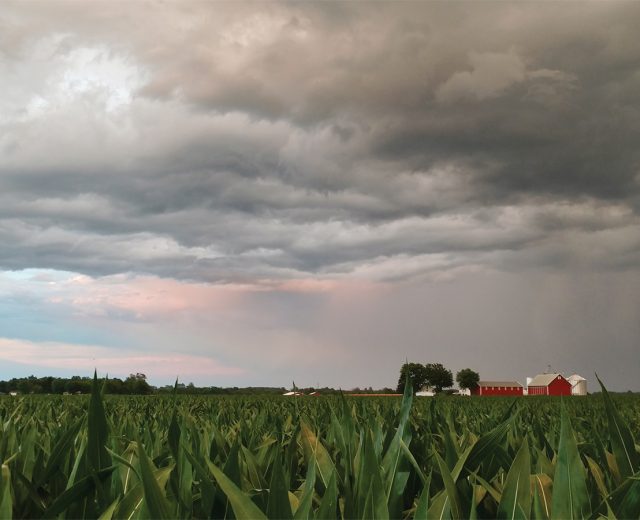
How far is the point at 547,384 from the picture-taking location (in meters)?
102

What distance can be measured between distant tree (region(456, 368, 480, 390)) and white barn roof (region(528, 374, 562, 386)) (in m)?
18.8

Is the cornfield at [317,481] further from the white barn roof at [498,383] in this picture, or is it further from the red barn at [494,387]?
the white barn roof at [498,383]

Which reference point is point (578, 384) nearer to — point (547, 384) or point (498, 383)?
point (547, 384)

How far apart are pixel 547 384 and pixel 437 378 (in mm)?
25182

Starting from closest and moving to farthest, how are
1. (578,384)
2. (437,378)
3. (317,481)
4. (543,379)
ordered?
(317,481) < (578,384) < (543,379) < (437,378)

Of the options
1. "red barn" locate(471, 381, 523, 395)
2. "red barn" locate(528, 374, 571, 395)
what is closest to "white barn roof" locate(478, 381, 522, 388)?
"red barn" locate(471, 381, 523, 395)

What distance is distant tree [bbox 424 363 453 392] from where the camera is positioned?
402ft

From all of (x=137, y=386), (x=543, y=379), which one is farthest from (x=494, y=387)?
(x=137, y=386)

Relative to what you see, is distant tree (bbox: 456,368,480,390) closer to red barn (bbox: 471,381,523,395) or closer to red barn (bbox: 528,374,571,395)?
red barn (bbox: 471,381,523,395)

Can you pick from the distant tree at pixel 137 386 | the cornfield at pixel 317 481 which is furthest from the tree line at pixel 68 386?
the cornfield at pixel 317 481

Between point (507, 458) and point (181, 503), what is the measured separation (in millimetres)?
1143

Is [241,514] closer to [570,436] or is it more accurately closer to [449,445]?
[570,436]

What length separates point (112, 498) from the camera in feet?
5.41

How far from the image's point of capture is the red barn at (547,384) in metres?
100
